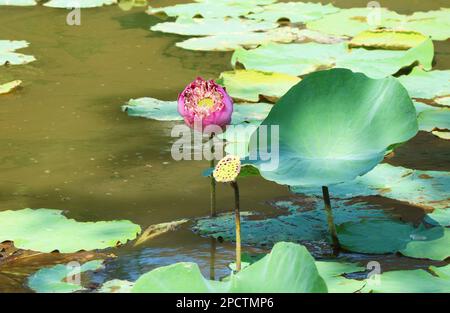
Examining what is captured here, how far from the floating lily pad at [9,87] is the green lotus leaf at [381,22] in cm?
146

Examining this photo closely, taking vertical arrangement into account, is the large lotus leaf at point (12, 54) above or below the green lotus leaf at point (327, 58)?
below

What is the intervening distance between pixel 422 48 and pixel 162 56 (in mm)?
1141

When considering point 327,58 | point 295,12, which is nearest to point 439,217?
point 327,58

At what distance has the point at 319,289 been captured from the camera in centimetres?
149

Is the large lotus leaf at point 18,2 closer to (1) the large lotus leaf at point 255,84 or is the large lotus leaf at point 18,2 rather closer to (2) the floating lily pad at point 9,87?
(2) the floating lily pad at point 9,87

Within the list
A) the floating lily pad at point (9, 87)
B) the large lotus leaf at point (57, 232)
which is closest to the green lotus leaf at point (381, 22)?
the floating lily pad at point (9, 87)

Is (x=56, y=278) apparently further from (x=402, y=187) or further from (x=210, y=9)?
(x=210, y=9)

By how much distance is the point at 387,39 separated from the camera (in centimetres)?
404

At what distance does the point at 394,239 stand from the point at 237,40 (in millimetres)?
2341

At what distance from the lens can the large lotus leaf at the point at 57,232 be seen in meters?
2.10

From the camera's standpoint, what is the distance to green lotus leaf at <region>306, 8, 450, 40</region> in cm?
438

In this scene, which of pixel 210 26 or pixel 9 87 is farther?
pixel 210 26
